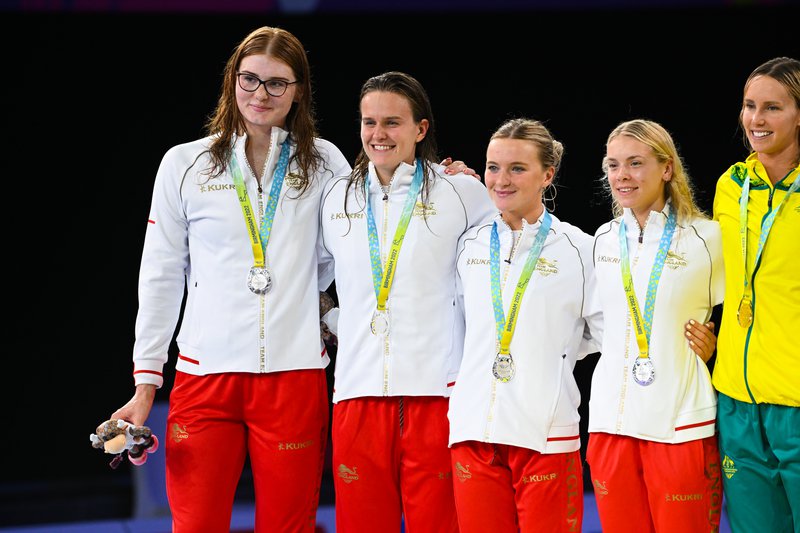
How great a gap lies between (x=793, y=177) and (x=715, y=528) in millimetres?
1055

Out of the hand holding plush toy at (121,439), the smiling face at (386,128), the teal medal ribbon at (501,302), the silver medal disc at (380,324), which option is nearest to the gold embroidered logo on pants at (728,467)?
the teal medal ribbon at (501,302)

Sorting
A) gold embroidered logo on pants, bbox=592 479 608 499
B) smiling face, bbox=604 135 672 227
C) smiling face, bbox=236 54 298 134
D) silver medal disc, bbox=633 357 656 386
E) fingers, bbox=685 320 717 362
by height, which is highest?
smiling face, bbox=236 54 298 134

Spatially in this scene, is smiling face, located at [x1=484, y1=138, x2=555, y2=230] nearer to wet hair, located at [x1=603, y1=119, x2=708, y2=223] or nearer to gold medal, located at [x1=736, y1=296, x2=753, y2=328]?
wet hair, located at [x1=603, y1=119, x2=708, y2=223]

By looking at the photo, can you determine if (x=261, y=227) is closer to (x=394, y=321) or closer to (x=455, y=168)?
(x=394, y=321)

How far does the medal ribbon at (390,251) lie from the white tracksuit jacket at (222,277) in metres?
0.20

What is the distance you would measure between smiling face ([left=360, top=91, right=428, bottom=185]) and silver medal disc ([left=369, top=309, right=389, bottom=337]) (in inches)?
18.4

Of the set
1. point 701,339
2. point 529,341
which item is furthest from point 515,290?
point 701,339

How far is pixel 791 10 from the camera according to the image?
255 inches

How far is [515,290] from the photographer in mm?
3082

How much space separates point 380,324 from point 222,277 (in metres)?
0.51

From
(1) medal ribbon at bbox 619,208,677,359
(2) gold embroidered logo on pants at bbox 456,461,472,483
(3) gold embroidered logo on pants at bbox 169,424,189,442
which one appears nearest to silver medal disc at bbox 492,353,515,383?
(2) gold embroidered logo on pants at bbox 456,461,472,483

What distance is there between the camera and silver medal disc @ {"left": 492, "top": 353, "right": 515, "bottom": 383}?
9.93ft

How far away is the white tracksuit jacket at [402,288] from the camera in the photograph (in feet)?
10.3

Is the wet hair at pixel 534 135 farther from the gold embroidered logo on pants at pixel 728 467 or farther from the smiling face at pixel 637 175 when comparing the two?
the gold embroidered logo on pants at pixel 728 467
